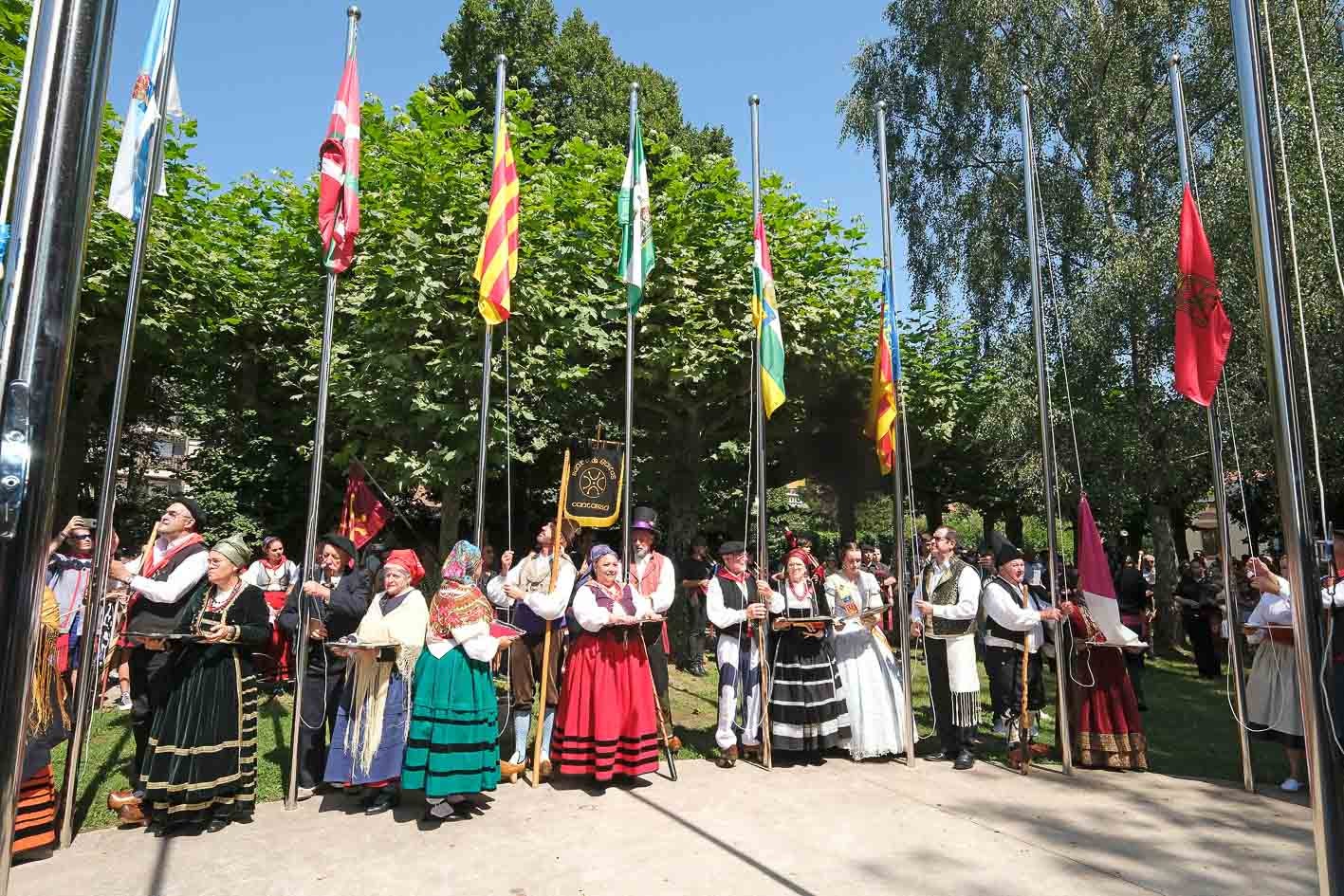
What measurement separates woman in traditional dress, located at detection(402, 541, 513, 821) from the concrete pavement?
275 mm

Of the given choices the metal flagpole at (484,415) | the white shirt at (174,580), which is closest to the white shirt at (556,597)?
the metal flagpole at (484,415)

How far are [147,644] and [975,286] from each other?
51.5ft

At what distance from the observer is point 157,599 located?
5.62 m

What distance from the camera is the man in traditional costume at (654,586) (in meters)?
7.51

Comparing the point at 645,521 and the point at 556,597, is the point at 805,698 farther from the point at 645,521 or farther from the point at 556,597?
the point at 556,597

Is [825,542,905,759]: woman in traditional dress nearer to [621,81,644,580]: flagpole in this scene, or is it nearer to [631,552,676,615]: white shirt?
[631,552,676,615]: white shirt

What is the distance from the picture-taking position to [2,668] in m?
1.42

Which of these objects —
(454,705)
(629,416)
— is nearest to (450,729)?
(454,705)

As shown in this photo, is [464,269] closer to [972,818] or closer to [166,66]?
[166,66]

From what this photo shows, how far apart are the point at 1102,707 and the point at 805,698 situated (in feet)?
8.43

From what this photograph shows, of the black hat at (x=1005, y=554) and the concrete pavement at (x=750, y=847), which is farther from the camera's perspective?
the black hat at (x=1005, y=554)

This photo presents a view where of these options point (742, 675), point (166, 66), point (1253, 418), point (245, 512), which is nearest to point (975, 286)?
point (1253, 418)

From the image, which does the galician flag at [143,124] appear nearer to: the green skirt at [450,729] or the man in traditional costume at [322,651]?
the man in traditional costume at [322,651]

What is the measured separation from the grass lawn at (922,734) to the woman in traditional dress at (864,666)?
0.83 m
